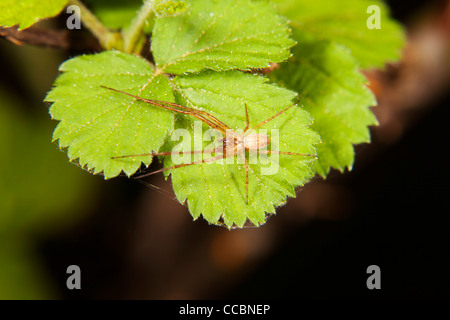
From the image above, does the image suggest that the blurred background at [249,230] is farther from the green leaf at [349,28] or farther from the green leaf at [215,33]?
the green leaf at [215,33]

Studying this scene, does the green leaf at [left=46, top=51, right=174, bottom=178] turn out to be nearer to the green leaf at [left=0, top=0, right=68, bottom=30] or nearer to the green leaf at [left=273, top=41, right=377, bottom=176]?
the green leaf at [left=0, top=0, right=68, bottom=30]

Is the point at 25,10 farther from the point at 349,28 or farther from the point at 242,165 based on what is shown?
the point at 349,28

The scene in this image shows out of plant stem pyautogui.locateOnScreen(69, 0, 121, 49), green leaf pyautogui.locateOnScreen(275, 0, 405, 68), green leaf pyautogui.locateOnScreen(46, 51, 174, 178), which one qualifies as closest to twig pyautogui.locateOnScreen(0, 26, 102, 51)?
plant stem pyautogui.locateOnScreen(69, 0, 121, 49)

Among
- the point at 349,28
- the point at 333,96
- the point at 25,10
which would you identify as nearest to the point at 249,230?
the point at 333,96

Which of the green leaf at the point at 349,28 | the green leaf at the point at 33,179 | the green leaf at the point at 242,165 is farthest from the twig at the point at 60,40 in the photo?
the green leaf at the point at 33,179

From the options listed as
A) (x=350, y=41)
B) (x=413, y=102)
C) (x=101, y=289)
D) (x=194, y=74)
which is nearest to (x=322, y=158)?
(x=194, y=74)

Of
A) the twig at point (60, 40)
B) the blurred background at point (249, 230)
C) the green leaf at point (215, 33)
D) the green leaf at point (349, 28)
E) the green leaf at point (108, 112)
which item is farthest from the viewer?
the blurred background at point (249, 230)

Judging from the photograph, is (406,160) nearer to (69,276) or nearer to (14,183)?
(69,276)
